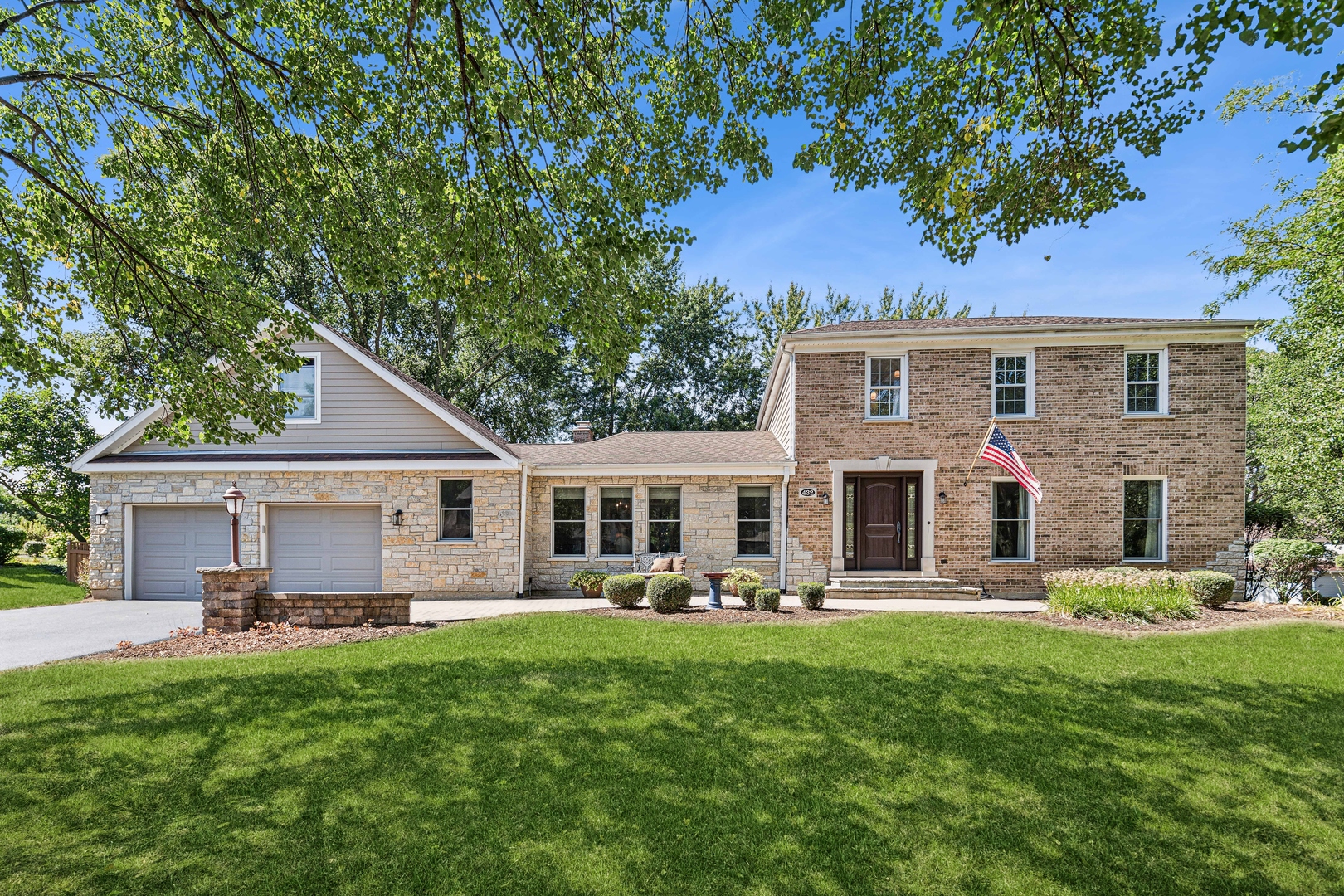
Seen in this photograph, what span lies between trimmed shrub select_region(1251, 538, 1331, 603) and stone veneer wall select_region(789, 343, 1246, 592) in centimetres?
94

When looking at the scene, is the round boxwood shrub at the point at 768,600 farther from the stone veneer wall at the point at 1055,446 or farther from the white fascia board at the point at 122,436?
the white fascia board at the point at 122,436

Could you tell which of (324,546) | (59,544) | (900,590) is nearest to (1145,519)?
(900,590)

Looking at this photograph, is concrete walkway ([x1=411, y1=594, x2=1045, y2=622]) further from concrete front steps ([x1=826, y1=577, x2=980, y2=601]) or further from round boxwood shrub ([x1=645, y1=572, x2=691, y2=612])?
round boxwood shrub ([x1=645, y1=572, x2=691, y2=612])

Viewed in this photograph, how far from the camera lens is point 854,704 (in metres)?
5.62

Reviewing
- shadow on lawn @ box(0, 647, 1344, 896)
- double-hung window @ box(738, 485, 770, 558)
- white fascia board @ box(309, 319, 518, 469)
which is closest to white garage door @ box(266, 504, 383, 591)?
white fascia board @ box(309, 319, 518, 469)

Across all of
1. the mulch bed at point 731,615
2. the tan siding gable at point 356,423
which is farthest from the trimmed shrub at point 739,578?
the tan siding gable at point 356,423

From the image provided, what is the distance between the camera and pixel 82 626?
31.3ft

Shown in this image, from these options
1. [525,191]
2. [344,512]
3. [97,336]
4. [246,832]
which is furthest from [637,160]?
[97,336]

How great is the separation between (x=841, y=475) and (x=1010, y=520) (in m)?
3.69

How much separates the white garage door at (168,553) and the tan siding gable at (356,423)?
1.47 metres

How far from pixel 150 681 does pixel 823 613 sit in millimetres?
9106

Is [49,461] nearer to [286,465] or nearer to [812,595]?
[286,465]

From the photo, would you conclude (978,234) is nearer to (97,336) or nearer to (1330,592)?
(1330,592)

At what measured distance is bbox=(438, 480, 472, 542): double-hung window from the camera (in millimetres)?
12906
